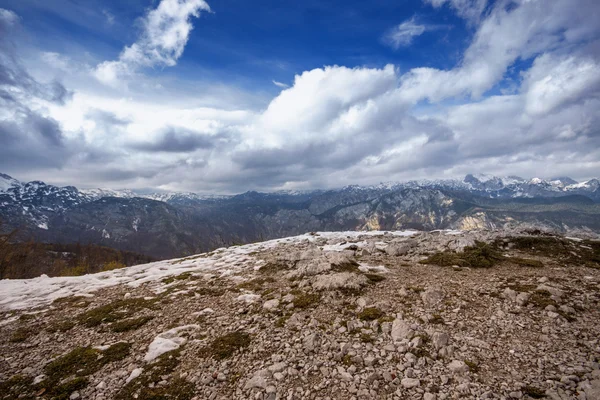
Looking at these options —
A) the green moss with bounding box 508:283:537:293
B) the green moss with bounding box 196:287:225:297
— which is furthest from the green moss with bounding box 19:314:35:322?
the green moss with bounding box 508:283:537:293

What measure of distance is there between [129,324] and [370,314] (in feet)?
42.5

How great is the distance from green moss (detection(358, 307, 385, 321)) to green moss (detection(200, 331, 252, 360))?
5545mm

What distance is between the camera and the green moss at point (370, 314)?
41.0ft

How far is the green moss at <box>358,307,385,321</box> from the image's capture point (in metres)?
12.5

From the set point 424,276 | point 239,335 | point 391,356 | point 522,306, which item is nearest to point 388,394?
point 391,356

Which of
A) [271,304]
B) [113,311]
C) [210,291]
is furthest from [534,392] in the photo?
[113,311]

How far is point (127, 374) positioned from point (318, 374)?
737cm

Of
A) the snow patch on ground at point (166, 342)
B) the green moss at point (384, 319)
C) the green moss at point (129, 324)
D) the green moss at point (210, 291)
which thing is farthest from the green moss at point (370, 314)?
the green moss at point (129, 324)

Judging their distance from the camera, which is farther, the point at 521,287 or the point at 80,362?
the point at 521,287

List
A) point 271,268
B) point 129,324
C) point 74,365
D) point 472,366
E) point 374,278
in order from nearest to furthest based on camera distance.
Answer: point 472,366
point 74,365
point 129,324
point 374,278
point 271,268

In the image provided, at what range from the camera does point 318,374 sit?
9.00 metres

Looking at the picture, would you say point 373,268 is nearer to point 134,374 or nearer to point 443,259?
point 443,259

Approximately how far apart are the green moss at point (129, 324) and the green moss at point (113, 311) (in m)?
0.97

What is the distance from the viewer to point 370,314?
41.5ft
